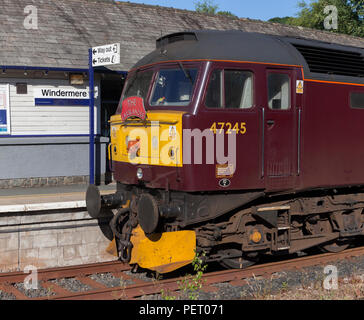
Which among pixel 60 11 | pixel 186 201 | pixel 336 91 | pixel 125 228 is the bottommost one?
pixel 125 228

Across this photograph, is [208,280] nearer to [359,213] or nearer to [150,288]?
[150,288]

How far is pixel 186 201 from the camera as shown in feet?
23.3

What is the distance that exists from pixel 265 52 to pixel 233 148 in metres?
1.57

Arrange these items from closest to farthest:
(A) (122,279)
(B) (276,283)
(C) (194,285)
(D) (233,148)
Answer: (C) (194,285)
(D) (233,148)
(B) (276,283)
(A) (122,279)

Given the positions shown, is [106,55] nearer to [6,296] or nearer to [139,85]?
[139,85]

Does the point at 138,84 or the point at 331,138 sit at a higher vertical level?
the point at 138,84

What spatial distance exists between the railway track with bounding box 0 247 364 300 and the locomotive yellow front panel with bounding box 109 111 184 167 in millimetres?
1788

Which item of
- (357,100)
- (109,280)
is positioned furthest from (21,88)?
(357,100)

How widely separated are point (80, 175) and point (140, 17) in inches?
239

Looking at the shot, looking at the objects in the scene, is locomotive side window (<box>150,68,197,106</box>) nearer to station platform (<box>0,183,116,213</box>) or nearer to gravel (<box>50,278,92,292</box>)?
station platform (<box>0,183,116,213</box>)

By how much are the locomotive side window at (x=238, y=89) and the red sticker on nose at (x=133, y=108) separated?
130 centimetres

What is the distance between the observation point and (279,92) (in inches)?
299

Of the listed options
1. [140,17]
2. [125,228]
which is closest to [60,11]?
[140,17]

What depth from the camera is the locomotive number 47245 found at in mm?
7027
